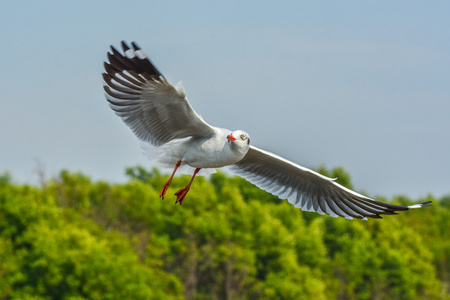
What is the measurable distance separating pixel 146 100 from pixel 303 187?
358cm

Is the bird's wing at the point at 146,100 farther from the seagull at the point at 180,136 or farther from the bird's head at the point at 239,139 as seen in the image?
the bird's head at the point at 239,139

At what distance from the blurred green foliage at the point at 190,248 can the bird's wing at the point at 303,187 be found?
41.9m

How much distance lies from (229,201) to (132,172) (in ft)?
77.5

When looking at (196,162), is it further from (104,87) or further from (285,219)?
(285,219)

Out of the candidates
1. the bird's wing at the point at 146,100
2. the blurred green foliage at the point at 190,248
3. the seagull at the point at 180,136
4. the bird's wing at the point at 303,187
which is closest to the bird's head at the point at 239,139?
the seagull at the point at 180,136

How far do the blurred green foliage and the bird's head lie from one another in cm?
4447

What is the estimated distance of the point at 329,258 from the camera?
7512 centimetres

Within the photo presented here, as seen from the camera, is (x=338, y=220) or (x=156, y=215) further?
(x=338, y=220)

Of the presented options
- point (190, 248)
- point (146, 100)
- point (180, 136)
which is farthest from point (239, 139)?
point (190, 248)

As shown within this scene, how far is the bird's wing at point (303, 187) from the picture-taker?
43.2 feet

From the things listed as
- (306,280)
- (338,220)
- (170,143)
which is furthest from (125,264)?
(170,143)

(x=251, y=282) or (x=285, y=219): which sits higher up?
(x=285, y=219)

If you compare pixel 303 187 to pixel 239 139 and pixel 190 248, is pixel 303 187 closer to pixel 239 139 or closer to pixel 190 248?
pixel 239 139

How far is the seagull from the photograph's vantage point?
37.3 ft
